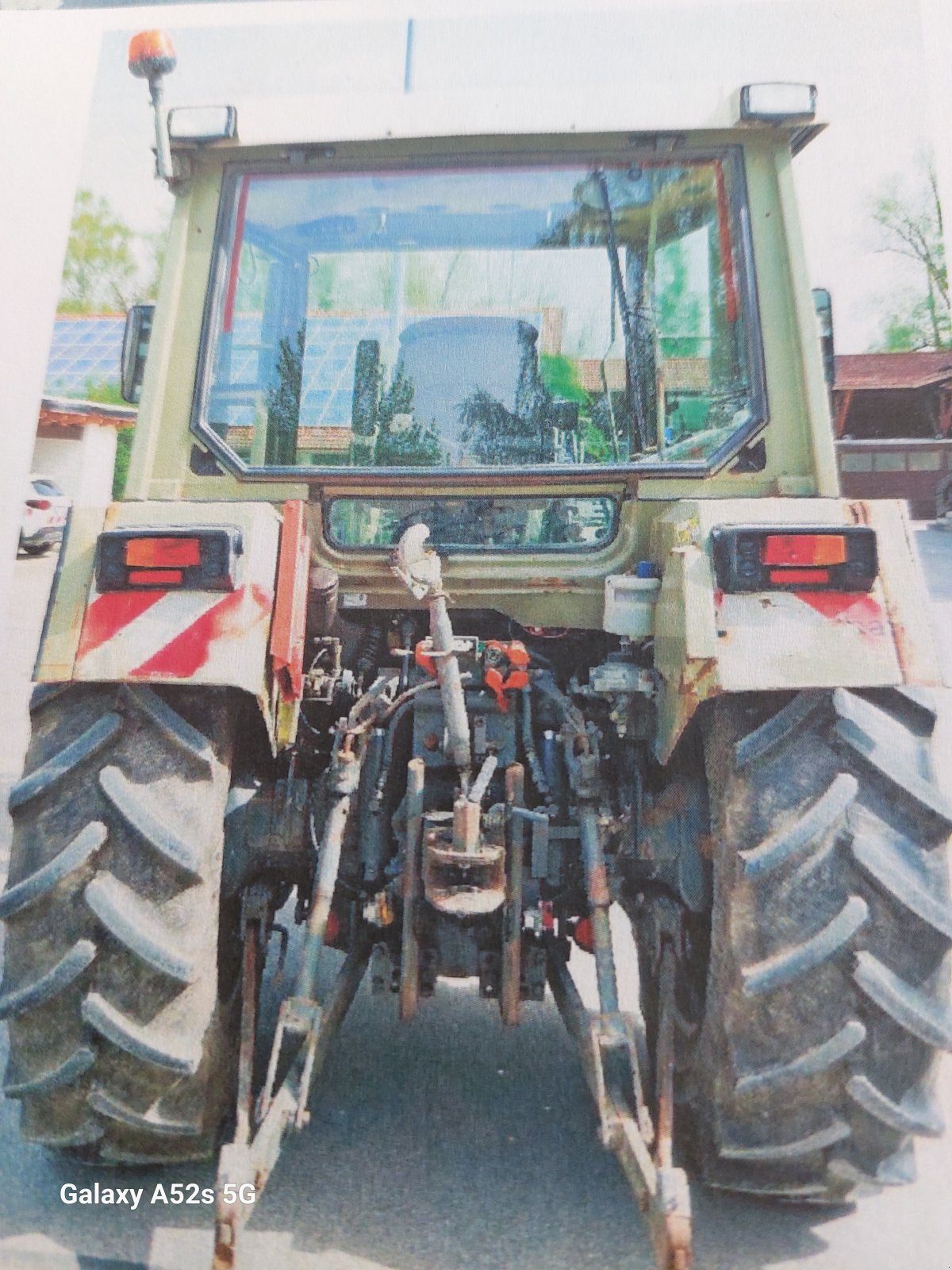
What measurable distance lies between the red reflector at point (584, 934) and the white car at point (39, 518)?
1.56m

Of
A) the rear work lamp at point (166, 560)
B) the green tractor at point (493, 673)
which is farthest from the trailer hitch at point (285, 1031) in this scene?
the rear work lamp at point (166, 560)

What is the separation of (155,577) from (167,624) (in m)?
0.10

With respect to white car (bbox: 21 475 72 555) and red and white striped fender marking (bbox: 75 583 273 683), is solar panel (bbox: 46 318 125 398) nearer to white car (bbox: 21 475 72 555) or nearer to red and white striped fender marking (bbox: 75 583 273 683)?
white car (bbox: 21 475 72 555)

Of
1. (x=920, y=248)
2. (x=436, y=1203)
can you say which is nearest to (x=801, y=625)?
(x=920, y=248)

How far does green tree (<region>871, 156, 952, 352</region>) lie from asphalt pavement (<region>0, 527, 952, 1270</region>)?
0.53 metres

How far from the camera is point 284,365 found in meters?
2.34

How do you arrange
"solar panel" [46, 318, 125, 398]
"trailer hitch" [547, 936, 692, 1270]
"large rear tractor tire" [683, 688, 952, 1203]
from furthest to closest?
"solar panel" [46, 318, 125, 398]
"large rear tractor tire" [683, 688, 952, 1203]
"trailer hitch" [547, 936, 692, 1270]

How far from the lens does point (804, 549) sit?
1.74m

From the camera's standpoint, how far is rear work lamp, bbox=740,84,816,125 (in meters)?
2.15

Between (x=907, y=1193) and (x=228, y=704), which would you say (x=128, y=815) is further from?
(x=907, y=1193)

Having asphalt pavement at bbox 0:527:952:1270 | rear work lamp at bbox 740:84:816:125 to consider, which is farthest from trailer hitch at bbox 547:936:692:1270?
rear work lamp at bbox 740:84:816:125

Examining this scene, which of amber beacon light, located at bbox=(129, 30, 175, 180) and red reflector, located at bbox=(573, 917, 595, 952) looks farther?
red reflector, located at bbox=(573, 917, 595, 952)

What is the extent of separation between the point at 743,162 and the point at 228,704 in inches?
69.6

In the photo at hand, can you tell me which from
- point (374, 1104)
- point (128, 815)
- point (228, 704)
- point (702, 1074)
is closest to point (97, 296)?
point (228, 704)
